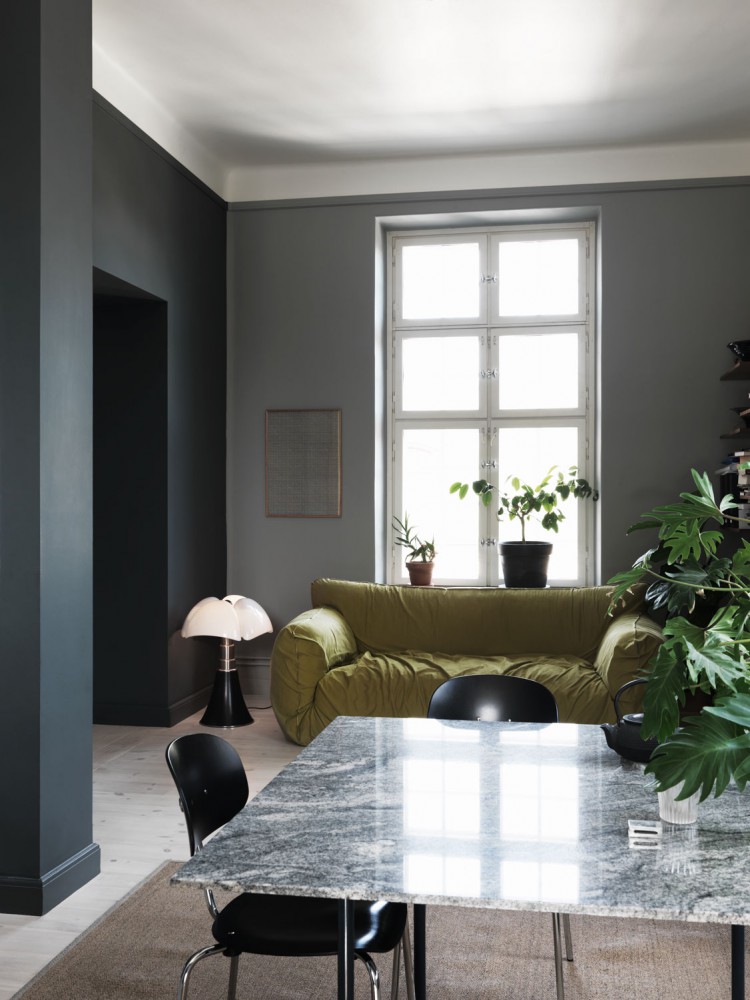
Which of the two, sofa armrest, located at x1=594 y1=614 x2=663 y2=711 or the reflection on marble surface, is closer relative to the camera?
the reflection on marble surface

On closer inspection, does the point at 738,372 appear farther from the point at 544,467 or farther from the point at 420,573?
the point at 420,573

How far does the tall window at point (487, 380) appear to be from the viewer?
6.18 m

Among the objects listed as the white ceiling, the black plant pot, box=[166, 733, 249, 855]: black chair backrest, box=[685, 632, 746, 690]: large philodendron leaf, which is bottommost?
box=[166, 733, 249, 855]: black chair backrest

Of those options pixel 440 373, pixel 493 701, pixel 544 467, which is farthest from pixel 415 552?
pixel 493 701

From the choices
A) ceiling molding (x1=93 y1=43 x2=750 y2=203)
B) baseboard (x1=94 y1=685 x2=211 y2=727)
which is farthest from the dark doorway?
ceiling molding (x1=93 y1=43 x2=750 y2=203)

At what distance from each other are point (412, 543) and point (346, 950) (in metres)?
4.74

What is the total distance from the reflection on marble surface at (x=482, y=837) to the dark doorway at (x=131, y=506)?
11.0 ft

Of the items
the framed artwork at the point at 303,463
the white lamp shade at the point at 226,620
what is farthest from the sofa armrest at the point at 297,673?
the framed artwork at the point at 303,463

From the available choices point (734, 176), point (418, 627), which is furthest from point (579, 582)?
point (734, 176)

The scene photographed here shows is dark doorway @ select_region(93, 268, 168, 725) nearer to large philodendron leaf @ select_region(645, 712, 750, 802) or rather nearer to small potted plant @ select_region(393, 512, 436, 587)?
small potted plant @ select_region(393, 512, 436, 587)

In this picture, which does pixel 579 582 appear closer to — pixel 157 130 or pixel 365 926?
pixel 157 130

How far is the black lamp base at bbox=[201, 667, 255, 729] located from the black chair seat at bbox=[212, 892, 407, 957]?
347 centimetres

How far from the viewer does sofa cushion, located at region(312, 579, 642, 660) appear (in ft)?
17.9

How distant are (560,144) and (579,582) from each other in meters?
2.78
